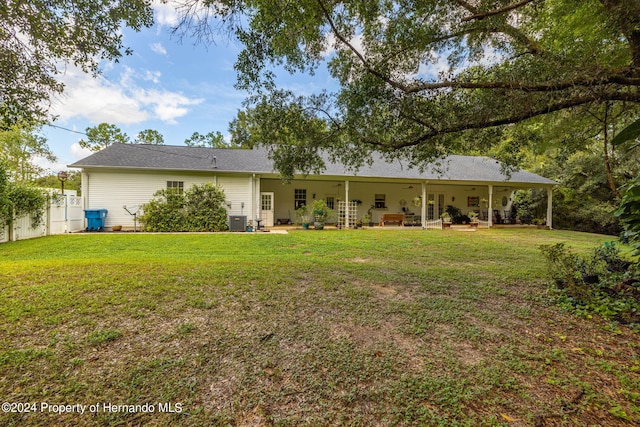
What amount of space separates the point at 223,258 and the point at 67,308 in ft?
10.6

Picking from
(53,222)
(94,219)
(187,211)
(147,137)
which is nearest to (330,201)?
(187,211)

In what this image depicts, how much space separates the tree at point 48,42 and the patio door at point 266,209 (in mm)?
10668

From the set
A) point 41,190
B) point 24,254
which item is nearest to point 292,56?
point 24,254

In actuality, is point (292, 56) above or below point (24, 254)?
above

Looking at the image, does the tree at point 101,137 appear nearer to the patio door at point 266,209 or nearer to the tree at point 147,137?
the tree at point 147,137

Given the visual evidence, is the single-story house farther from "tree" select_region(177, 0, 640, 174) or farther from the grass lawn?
the grass lawn

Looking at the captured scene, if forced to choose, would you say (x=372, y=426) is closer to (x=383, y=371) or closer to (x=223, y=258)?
(x=383, y=371)

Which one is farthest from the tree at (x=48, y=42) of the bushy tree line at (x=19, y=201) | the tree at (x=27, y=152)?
the tree at (x=27, y=152)

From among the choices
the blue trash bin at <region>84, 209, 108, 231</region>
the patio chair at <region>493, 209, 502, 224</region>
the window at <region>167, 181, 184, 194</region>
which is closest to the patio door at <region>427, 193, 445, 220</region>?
the patio chair at <region>493, 209, 502, 224</region>

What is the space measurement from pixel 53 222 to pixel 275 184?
965cm

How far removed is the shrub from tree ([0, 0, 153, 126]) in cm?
747

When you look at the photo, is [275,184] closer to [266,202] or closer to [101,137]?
[266,202]

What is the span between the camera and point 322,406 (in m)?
1.90

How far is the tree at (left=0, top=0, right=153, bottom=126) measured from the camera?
3141 mm
